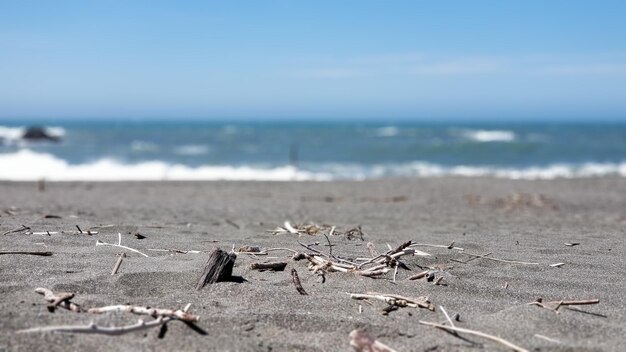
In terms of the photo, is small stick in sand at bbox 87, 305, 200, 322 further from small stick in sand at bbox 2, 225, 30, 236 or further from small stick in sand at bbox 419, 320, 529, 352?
small stick in sand at bbox 2, 225, 30, 236

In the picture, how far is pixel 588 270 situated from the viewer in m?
3.88

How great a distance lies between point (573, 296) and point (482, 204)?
7860 mm

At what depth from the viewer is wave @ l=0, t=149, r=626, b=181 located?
22094mm

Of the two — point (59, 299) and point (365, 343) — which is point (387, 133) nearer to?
point (59, 299)

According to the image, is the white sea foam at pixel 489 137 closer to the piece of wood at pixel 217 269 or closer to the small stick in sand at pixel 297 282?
the small stick in sand at pixel 297 282

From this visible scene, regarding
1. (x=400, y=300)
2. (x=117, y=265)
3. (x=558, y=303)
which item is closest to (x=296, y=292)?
(x=400, y=300)

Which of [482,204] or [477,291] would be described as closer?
[477,291]

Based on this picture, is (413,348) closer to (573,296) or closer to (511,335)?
(511,335)

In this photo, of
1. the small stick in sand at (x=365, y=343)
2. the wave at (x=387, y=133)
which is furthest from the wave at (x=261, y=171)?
the wave at (x=387, y=133)

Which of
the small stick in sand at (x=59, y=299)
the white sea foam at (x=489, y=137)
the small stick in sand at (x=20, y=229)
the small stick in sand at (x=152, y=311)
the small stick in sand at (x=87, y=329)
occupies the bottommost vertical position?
the small stick in sand at (x=87, y=329)

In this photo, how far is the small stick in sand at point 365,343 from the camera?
97.0 inches

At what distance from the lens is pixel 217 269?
10.7 feet

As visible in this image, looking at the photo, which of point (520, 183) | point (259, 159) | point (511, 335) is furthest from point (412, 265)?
point (259, 159)

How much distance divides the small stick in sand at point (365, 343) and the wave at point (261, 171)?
18828mm
